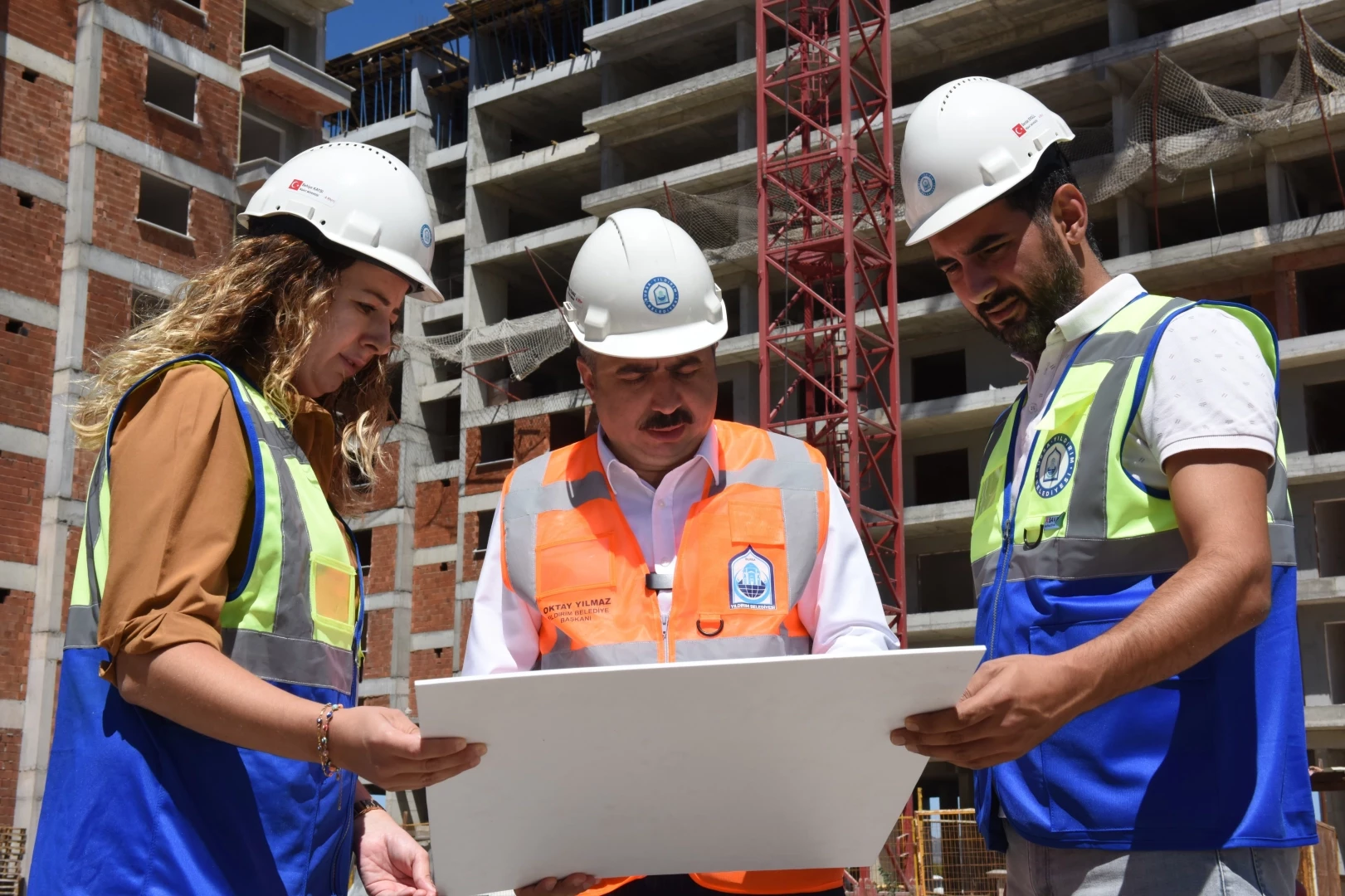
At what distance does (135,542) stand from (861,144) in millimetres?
34713

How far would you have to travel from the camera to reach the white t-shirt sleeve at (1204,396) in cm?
257

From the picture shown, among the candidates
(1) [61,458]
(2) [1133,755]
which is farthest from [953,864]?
(2) [1133,755]

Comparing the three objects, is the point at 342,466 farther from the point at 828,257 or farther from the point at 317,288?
the point at 828,257

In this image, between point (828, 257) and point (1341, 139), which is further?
point (828, 257)

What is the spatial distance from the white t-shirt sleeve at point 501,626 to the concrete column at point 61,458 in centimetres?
2073

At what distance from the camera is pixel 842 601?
2.95 m

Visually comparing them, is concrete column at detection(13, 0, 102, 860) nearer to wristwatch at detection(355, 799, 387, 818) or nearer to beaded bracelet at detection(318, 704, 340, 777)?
wristwatch at detection(355, 799, 387, 818)

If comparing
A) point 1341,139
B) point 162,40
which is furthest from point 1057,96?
point 162,40

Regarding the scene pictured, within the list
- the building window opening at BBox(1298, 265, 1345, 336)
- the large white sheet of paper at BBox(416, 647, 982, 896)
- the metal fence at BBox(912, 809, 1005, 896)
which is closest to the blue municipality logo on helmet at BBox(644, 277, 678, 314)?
the large white sheet of paper at BBox(416, 647, 982, 896)

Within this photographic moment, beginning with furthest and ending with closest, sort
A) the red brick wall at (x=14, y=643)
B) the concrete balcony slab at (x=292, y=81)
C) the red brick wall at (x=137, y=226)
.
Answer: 1. the concrete balcony slab at (x=292, y=81)
2. the red brick wall at (x=137, y=226)
3. the red brick wall at (x=14, y=643)

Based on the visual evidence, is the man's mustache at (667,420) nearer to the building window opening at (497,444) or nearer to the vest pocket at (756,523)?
the vest pocket at (756,523)

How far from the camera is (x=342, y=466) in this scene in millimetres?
3182

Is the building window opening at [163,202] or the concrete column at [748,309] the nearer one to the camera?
the building window opening at [163,202]

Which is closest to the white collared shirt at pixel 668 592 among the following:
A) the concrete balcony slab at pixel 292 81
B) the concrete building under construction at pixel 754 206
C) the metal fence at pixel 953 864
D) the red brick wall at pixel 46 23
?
the metal fence at pixel 953 864
